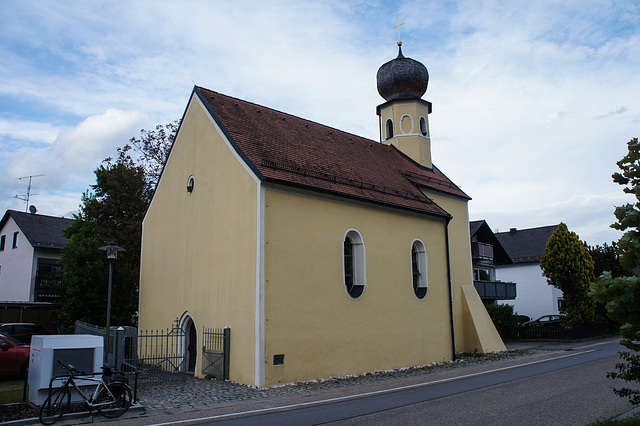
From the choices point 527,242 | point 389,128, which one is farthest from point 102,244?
point 527,242

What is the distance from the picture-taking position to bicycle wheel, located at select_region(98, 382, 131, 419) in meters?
8.75

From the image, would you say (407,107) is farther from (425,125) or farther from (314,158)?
(314,158)

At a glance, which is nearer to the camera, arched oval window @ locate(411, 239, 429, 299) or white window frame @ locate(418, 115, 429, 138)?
arched oval window @ locate(411, 239, 429, 299)

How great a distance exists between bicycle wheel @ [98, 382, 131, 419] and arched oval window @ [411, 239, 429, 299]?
11228 millimetres

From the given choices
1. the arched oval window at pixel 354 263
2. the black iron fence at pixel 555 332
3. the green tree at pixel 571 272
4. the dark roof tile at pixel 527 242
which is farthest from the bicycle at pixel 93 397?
the dark roof tile at pixel 527 242

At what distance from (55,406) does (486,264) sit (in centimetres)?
2908

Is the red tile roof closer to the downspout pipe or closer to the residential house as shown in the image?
the downspout pipe

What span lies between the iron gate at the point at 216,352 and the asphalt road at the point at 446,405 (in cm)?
309

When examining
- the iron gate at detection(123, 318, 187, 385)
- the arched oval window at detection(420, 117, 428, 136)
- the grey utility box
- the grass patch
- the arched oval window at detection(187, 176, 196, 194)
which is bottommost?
the grass patch

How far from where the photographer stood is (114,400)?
8.87 meters

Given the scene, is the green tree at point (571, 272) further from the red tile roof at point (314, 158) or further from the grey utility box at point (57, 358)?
the grey utility box at point (57, 358)

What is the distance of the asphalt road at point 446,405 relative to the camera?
8109mm

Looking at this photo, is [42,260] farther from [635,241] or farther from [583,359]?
[635,241]

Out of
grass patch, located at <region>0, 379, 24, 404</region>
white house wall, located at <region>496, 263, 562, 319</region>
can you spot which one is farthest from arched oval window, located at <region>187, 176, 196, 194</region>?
white house wall, located at <region>496, 263, 562, 319</region>
